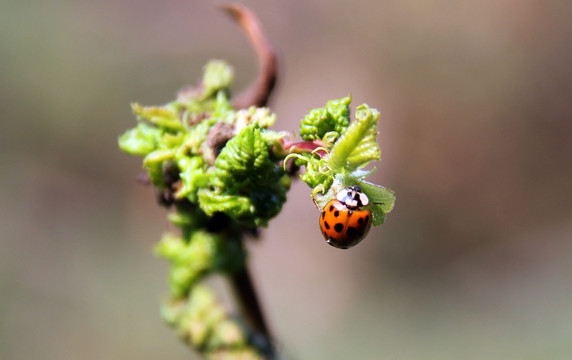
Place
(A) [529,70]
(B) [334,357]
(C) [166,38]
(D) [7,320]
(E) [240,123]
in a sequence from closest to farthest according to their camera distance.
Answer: (E) [240,123]
(B) [334,357]
(D) [7,320]
(A) [529,70]
(C) [166,38]

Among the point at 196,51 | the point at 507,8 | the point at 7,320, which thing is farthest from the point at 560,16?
the point at 7,320

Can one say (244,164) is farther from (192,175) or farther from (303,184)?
(303,184)

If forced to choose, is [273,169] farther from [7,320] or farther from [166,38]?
[166,38]

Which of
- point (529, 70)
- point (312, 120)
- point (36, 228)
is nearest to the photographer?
point (312, 120)

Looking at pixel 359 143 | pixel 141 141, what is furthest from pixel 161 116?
pixel 359 143

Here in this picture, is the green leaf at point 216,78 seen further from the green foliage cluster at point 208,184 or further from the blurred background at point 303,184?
the blurred background at point 303,184

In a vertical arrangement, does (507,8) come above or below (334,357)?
above
